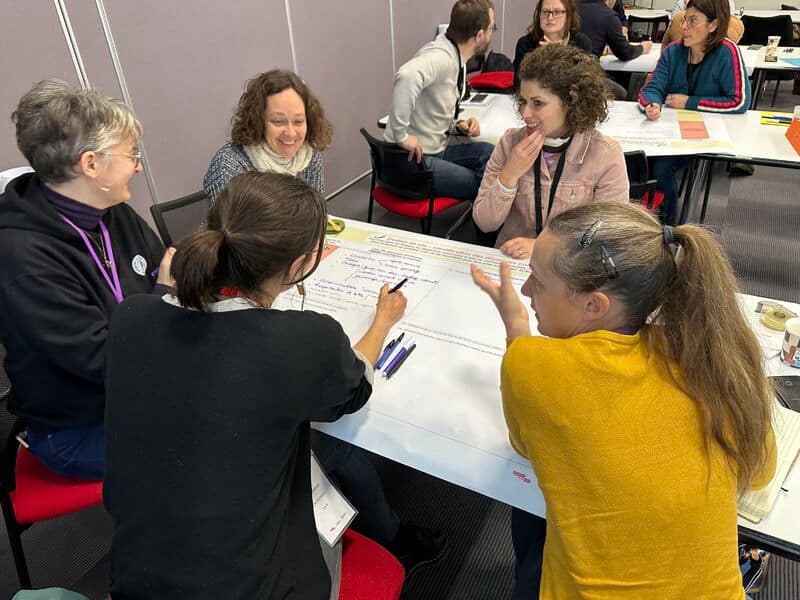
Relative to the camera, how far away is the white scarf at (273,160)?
205 centimetres

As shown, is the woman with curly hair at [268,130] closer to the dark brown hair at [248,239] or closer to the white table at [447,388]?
the white table at [447,388]

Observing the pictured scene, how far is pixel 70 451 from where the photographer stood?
4.75ft

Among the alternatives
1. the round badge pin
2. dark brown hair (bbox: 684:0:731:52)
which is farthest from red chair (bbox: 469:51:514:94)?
the round badge pin

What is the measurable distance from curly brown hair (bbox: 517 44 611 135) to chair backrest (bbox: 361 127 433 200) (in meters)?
0.94

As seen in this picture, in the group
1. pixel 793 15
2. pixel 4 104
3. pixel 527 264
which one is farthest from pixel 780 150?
pixel 793 15

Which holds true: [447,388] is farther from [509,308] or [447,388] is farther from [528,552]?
[528,552]

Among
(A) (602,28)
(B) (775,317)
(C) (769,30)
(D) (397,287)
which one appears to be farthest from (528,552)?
(C) (769,30)

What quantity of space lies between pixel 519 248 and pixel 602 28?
3229mm

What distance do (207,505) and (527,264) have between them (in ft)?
3.87

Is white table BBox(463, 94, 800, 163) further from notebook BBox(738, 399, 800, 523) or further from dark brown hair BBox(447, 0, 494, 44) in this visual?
notebook BBox(738, 399, 800, 523)

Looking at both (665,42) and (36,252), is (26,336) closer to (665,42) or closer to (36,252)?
(36,252)

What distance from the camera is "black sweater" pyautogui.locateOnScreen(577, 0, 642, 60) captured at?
161 inches

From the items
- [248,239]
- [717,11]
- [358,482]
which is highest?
[717,11]

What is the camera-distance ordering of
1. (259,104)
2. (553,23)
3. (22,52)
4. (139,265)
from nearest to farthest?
(139,265) < (259,104) < (22,52) < (553,23)
